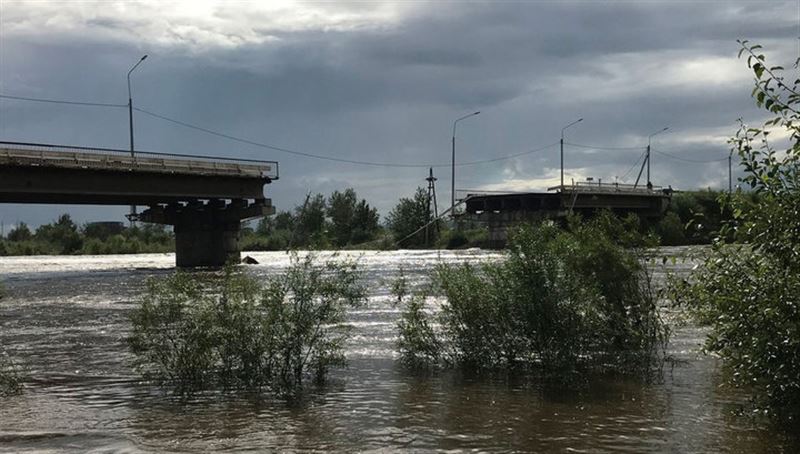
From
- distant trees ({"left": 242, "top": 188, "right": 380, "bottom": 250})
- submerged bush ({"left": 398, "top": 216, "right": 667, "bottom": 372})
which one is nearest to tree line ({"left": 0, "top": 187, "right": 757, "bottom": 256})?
distant trees ({"left": 242, "top": 188, "right": 380, "bottom": 250})

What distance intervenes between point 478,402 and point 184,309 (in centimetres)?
568

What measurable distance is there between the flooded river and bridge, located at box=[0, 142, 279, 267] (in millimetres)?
37846

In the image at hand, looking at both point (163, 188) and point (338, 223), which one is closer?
point (163, 188)

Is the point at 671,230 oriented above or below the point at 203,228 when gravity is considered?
below

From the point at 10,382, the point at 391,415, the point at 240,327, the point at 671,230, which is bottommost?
the point at 391,415

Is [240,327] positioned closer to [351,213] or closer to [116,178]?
[116,178]

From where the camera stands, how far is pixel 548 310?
13797 mm

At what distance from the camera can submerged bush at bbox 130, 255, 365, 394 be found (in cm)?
1337

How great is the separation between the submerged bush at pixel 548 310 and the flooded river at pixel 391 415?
71cm

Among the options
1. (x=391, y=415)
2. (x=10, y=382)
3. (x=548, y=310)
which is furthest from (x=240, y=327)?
(x=548, y=310)

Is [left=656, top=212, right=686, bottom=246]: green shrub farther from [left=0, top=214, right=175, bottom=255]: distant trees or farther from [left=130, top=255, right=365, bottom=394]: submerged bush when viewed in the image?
[left=0, top=214, right=175, bottom=255]: distant trees

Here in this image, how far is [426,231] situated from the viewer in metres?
110

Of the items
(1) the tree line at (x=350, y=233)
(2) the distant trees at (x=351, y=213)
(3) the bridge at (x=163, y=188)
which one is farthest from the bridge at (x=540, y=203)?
(2) the distant trees at (x=351, y=213)

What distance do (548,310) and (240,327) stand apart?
5776 millimetres
